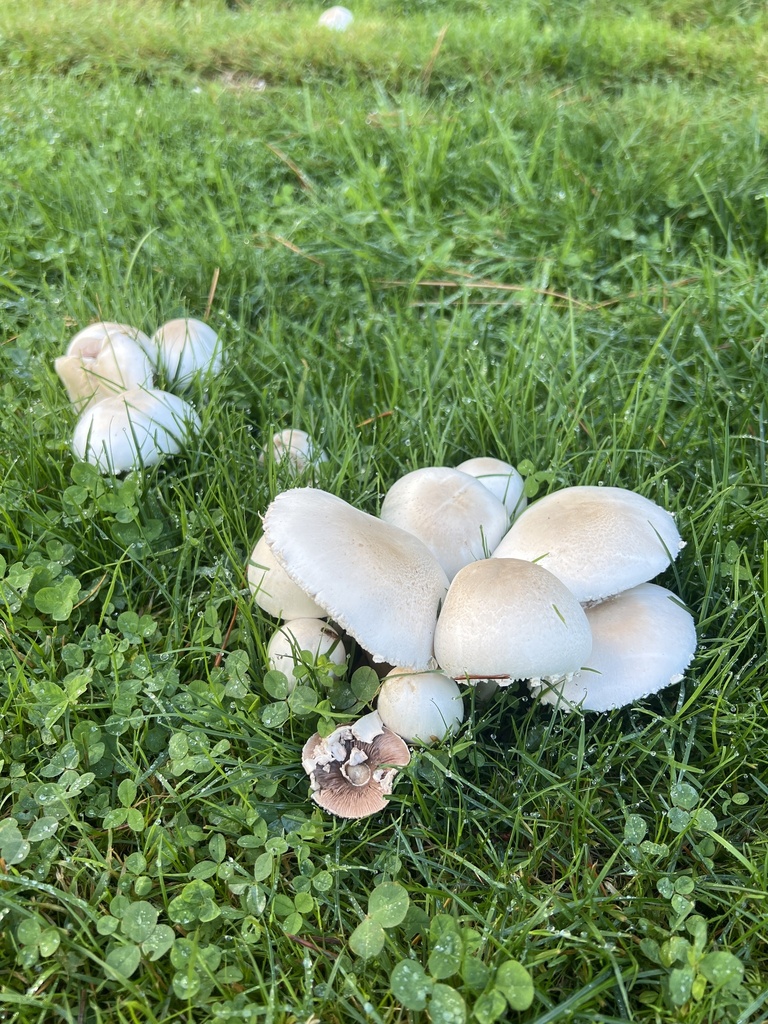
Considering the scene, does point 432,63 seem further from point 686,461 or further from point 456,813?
point 456,813

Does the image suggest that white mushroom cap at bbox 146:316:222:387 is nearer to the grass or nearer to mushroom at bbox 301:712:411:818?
the grass

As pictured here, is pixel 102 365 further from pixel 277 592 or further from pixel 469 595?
pixel 469 595

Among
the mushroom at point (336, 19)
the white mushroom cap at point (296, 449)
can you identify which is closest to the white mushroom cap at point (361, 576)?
the white mushroom cap at point (296, 449)

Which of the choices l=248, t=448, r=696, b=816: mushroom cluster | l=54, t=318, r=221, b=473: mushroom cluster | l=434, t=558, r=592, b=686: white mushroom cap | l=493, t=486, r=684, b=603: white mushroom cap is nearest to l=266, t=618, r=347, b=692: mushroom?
l=248, t=448, r=696, b=816: mushroom cluster

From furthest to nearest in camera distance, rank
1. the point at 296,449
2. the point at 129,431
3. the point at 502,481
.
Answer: the point at 296,449, the point at 129,431, the point at 502,481

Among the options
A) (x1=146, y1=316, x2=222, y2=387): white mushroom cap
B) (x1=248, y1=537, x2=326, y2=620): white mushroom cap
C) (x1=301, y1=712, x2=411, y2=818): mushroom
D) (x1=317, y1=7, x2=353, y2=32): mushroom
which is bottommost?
(x1=301, y1=712, x2=411, y2=818): mushroom

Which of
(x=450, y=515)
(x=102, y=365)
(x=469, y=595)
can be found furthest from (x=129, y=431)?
(x=469, y=595)

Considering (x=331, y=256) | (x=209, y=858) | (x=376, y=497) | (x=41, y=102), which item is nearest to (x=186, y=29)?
(x=41, y=102)
